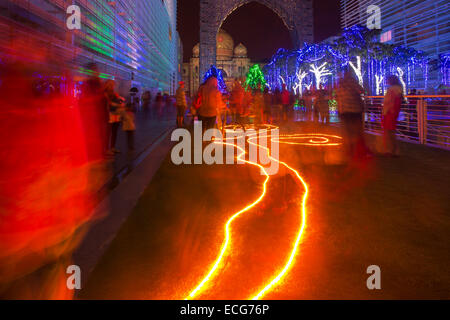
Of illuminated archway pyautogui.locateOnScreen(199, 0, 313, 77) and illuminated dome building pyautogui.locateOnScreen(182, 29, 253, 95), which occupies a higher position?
illuminated dome building pyautogui.locateOnScreen(182, 29, 253, 95)

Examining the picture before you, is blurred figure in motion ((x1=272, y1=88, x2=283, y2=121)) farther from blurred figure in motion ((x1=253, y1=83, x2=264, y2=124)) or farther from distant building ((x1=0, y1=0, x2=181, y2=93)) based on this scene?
distant building ((x1=0, y1=0, x2=181, y2=93))

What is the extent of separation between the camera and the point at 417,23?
3066 inches

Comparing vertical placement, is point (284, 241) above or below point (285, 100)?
below

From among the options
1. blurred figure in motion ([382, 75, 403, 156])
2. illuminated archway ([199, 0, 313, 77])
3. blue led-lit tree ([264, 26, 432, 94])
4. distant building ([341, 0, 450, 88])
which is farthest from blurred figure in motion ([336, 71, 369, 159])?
distant building ([341, 0, 450, 88])

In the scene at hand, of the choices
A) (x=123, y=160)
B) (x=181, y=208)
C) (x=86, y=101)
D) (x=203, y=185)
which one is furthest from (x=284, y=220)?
(x=86, y=101)

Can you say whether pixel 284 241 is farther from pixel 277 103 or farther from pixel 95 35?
pixel 95 35

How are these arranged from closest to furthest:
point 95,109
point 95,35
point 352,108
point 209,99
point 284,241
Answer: point 284,241, point 95,109, point 352,108, point 209,99, point 95,35

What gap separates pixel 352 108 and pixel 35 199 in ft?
21.4

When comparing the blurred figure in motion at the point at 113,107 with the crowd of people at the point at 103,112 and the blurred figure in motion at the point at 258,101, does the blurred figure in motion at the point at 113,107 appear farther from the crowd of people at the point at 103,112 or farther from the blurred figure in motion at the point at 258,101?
the blurred figure in motion at the point at 258,101

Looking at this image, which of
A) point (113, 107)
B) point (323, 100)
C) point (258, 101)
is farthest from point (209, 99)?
point (258, 101)

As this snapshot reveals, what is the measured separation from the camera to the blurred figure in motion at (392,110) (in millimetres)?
9203

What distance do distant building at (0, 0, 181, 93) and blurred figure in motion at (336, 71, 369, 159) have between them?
228 inches

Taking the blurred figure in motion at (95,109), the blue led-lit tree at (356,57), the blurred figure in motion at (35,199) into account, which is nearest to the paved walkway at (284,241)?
the blurred figure in motion at (35,199)

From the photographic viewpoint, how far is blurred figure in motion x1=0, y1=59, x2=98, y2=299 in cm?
285
